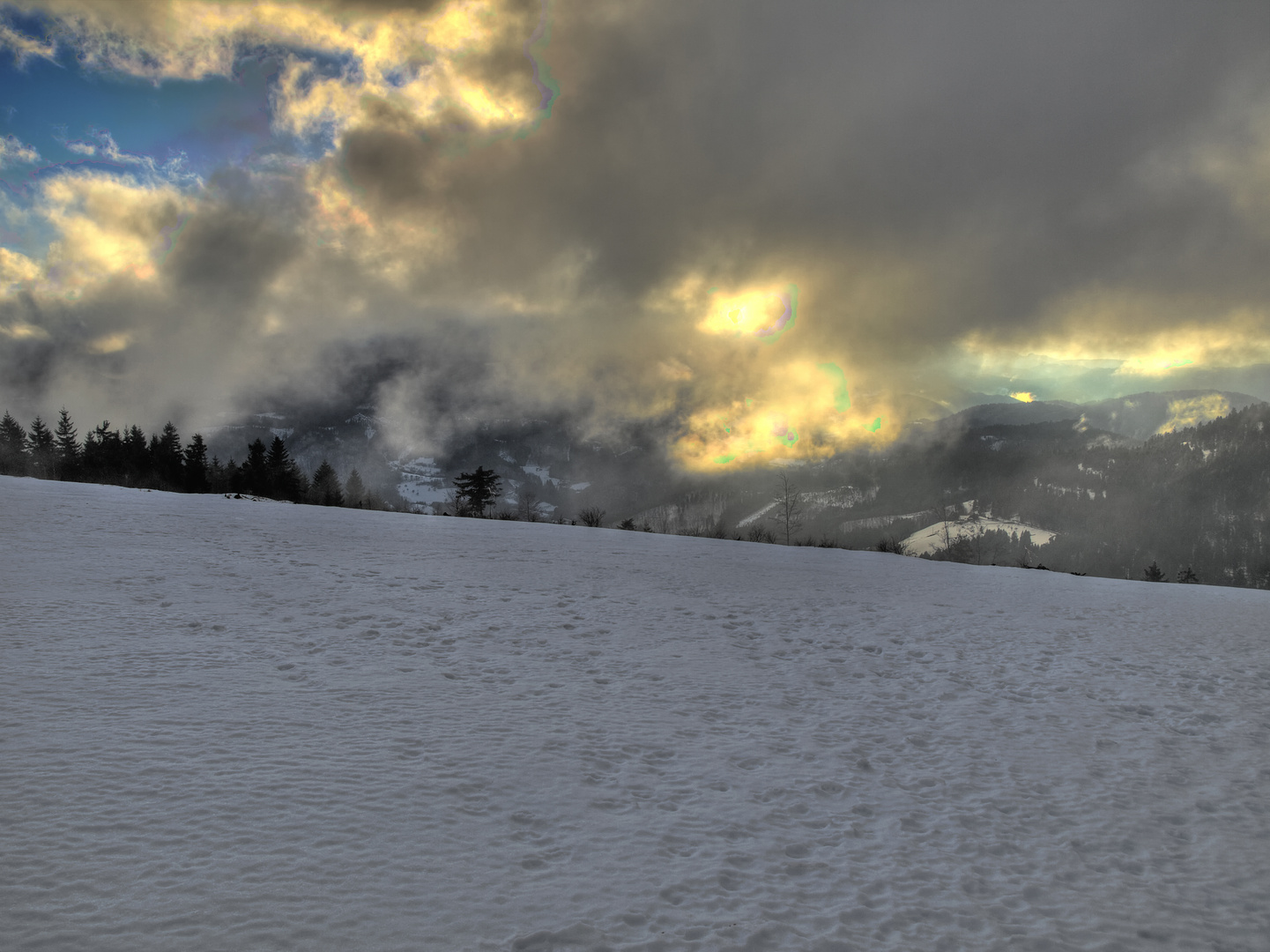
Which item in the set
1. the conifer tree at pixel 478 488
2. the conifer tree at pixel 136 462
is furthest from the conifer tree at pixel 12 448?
the conifer tree at pixel 478 488

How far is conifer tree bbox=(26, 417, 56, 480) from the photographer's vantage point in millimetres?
75562

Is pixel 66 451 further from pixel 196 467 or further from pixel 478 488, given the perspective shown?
pixel 478 488

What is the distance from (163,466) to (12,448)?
2782 centimetres

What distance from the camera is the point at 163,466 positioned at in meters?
71.8

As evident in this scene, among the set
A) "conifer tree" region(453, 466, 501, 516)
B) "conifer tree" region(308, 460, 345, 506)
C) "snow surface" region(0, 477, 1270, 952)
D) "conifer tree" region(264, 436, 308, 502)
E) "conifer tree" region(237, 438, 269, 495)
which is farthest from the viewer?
"conifer tree" region(308, 460, 345, 506)

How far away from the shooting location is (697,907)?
4.41 m

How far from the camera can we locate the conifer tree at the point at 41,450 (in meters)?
75.6

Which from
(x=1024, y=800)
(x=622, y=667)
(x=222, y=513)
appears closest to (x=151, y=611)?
(x=622, y=667)

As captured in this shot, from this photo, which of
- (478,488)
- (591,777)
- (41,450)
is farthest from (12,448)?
(591,777)

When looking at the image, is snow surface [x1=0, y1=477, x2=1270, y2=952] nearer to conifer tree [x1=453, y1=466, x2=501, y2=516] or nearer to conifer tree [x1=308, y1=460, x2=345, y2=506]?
conifer tree [x1=453, y1=466, x2=501, y2=516]

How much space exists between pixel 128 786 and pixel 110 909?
1.79 meters

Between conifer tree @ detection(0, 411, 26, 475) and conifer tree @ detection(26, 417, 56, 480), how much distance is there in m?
0.85

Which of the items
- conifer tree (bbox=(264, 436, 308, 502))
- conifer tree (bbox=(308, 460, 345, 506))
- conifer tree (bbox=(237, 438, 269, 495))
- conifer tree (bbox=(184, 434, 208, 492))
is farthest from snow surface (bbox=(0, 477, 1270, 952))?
conifer tree (bbox=(308, 460, 345, 506))

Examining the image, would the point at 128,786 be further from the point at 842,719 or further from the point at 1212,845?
the point at 1212,845
